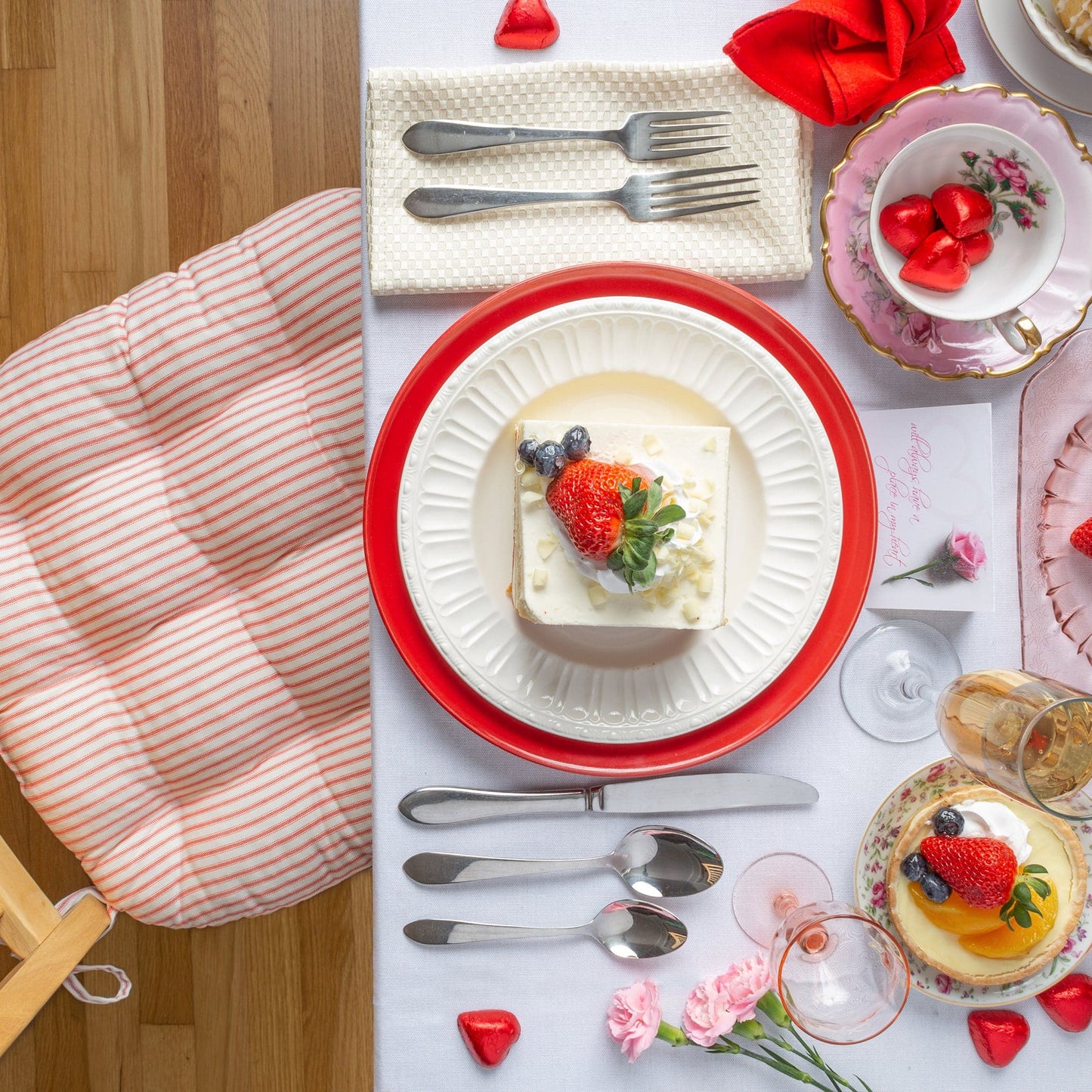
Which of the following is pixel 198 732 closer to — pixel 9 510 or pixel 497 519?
pixel 9 510

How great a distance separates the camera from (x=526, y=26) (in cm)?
98

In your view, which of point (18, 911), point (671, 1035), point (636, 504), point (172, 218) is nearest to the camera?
point (636, 504)

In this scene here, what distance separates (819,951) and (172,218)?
169cm

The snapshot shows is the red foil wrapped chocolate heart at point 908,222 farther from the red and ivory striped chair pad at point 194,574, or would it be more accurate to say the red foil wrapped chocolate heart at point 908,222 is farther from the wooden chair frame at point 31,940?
the wooden chair frame at point 31,940

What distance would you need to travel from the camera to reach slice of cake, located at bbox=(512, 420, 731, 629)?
94cm

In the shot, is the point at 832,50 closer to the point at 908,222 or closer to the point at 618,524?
the point at 908,222

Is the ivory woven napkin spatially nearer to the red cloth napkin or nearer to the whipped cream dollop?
the red cloth napkin

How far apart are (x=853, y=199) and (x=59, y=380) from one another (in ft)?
3.29

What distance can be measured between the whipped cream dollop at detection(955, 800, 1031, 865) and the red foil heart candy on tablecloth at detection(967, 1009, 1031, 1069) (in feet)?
0.59

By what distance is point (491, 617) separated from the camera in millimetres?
1010

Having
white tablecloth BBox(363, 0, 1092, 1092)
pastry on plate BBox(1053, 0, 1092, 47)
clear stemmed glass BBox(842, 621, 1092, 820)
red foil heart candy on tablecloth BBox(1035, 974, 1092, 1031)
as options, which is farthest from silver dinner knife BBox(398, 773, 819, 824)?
pastry on plate BBox(1053, 0, 1092, 47)

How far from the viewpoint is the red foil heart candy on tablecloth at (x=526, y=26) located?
97cm

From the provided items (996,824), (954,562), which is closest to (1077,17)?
(954,562)

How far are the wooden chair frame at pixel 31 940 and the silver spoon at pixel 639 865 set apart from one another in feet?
1.81
